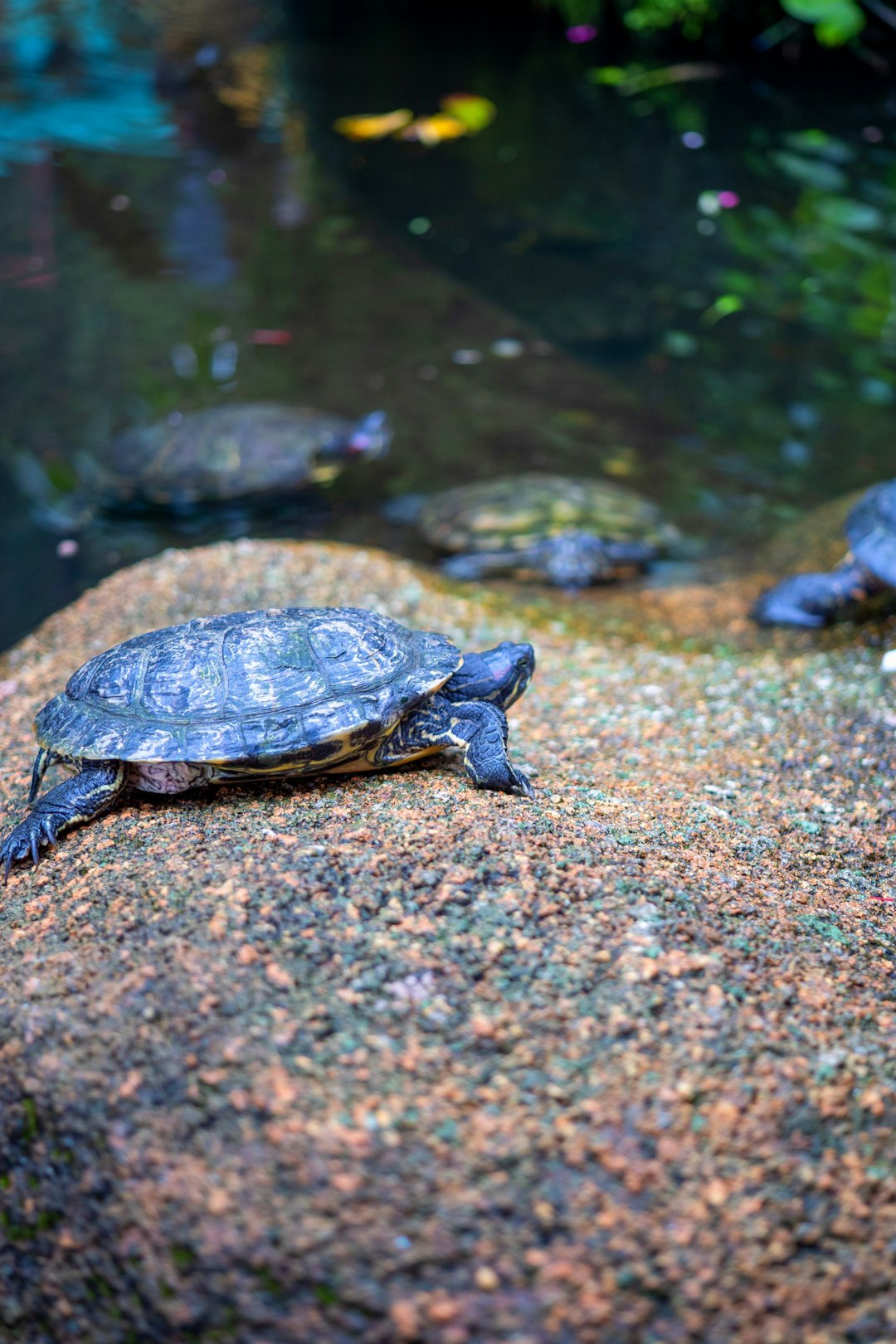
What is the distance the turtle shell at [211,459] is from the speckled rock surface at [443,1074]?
4043mm

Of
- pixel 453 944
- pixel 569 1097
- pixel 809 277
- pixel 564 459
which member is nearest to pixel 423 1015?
pixel 453 944

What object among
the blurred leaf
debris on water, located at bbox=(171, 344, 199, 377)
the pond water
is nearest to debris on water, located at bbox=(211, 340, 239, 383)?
the pond water

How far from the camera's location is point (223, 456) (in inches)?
254

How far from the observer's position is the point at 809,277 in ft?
29.4

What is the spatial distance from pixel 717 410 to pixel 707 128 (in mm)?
7238

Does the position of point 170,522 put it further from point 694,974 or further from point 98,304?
point 694,974

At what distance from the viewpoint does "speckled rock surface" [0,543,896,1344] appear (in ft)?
5.31

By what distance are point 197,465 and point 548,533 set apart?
2390 mm

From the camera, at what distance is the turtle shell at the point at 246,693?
254 cm

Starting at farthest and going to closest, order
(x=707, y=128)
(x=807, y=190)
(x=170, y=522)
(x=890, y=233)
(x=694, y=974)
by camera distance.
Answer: (x=707, y=128), (x=807, y=190), (x=890, y=233), (x=170, y=522), (x=694, y=974)

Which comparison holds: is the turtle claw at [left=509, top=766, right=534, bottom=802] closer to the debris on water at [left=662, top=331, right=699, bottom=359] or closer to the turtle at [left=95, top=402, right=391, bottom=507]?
the turtle at [left=95, top=402, right=391, bottom=507]

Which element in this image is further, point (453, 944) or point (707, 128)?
point (707, 128)

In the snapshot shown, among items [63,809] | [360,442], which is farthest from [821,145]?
[63,809]

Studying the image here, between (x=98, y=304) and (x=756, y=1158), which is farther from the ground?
(x=756, y=1158)
